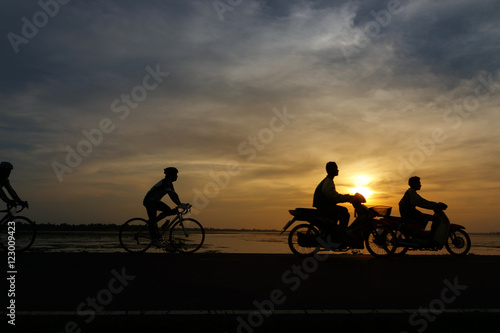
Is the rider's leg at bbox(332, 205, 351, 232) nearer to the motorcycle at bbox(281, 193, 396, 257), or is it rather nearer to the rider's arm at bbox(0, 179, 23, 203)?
the motorcycle at bbox(281, 193, 396, 257)

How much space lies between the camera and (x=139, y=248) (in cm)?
1315

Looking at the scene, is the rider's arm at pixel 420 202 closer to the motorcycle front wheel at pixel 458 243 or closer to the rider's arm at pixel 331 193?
the motorcycle front wheel at pixel 458 243

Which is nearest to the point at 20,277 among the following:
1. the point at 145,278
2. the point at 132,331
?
the point at 145,278

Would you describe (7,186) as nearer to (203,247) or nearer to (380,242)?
(380,242)

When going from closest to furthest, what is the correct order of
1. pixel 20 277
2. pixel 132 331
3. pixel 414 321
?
pixel 132 331, pixel 414 321, pixel 20 277

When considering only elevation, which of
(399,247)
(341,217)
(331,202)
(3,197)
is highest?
(3,197)

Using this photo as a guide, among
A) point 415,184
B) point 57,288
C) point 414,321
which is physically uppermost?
point 415,184

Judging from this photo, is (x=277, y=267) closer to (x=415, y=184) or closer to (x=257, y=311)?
(x=257, y=311)

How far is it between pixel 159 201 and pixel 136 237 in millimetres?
1072

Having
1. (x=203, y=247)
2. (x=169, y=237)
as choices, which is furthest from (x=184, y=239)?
(x=203, y=247)

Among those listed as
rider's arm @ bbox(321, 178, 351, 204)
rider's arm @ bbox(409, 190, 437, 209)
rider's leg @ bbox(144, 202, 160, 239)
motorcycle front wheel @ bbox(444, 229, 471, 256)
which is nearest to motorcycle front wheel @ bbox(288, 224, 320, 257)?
rider's arm @ bbox(321, 178, 351, 204)

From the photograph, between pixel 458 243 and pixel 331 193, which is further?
pixel 458 243

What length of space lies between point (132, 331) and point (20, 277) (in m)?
4.11

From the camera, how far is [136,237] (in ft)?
43.3
